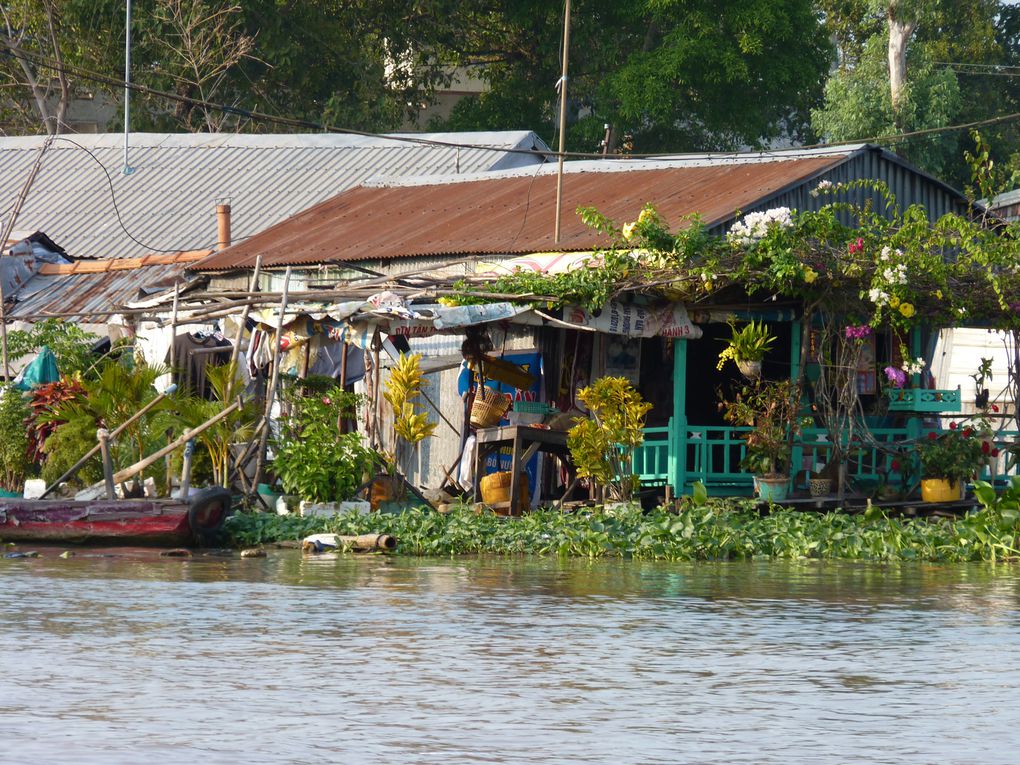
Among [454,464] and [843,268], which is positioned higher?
[843,268]

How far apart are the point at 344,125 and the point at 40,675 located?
2969cm

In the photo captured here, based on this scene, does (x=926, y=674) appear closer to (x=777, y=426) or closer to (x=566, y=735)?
(x=566, y=735)

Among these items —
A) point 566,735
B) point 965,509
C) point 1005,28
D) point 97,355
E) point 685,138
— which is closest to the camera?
point 566,735

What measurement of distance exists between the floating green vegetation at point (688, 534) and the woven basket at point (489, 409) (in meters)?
1.84

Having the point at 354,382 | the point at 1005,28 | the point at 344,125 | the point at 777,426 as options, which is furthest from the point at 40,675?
the point at 1005,28

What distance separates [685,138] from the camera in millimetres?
38656

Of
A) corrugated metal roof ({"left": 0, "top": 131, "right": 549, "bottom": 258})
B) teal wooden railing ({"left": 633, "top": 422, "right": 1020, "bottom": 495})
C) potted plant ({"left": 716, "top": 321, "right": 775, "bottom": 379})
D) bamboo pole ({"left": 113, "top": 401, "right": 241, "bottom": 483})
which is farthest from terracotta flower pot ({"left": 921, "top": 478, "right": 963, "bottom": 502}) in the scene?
corrugated metal roof ({"left": 0, "top": 131, "right": 549, "bottom": 258})

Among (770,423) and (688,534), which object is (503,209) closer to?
(770,423)

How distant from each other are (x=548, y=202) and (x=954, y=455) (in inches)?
234

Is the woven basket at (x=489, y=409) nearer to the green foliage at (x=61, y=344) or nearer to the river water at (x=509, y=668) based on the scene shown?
the green foliage at (x=61, y=344)

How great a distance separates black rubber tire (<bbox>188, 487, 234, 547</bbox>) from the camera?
14.5m

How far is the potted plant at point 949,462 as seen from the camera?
1651cm

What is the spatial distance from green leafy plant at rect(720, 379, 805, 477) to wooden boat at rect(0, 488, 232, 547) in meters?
4.97

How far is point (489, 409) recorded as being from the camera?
55.8 ft
